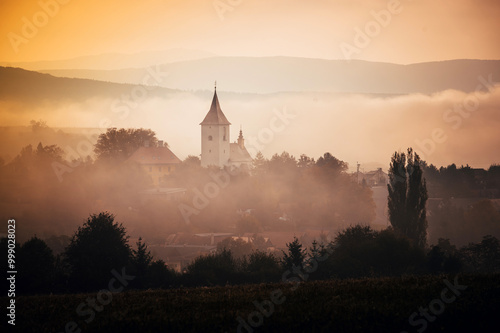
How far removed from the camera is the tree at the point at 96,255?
37844 mm

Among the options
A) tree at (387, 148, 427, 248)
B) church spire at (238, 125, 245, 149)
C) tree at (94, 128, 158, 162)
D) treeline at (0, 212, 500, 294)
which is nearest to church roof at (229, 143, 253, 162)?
church spire at (238, 125, 245, 149)

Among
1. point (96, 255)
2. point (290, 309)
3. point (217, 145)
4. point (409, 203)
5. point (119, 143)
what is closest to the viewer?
point (290, 309)

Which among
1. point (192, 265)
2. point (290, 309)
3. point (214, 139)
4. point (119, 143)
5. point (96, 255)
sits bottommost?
point (290, 309)

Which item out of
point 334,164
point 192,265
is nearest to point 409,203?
point 192,265

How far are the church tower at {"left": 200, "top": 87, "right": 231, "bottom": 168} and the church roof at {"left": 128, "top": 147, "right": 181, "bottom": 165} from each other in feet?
32.2

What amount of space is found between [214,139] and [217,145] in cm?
146

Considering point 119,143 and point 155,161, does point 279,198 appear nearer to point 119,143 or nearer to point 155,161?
point 155,161

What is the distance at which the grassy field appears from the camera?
71.6 ft

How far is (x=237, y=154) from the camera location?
115000 millimetres

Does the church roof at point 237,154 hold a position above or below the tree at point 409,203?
above

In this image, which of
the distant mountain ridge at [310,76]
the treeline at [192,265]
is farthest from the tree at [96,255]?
the distant mountain ridge at [310,76]

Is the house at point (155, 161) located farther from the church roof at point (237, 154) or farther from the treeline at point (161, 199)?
the church roof at point (237, 154)

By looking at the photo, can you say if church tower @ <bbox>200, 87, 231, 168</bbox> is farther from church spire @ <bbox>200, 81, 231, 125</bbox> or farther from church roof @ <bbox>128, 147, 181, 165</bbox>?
church roof @ <bbox>128, 147, 181, 165</bbox>

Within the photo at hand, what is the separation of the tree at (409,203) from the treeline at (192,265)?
33.0 feet
